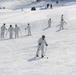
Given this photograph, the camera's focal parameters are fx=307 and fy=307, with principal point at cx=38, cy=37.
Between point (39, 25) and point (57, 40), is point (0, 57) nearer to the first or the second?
point (57, 40)

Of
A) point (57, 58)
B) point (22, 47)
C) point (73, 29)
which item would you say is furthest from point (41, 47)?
point (73, 29)

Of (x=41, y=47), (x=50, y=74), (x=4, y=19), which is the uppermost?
(x=4, y=19)

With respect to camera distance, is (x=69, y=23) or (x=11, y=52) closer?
(x=11, y=52)

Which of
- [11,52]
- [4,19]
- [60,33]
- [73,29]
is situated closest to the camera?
[11,52]

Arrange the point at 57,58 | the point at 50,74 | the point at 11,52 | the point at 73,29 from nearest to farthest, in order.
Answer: the point at 50,74
the point at 57,58
the point at 11,52
the point at 73,29

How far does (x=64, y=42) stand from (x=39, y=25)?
1304 cm

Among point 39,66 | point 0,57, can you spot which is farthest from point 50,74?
point 0,57

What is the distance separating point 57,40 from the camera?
87.1ft

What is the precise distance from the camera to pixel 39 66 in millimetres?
17047

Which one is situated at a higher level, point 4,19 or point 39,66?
point 4,19

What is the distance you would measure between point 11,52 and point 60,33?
10.1 meters

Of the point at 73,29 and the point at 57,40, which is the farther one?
the point at 73,29

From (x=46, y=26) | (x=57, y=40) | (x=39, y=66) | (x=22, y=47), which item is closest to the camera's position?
(x=39, y=66)

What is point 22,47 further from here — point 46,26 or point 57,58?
point 46,26
